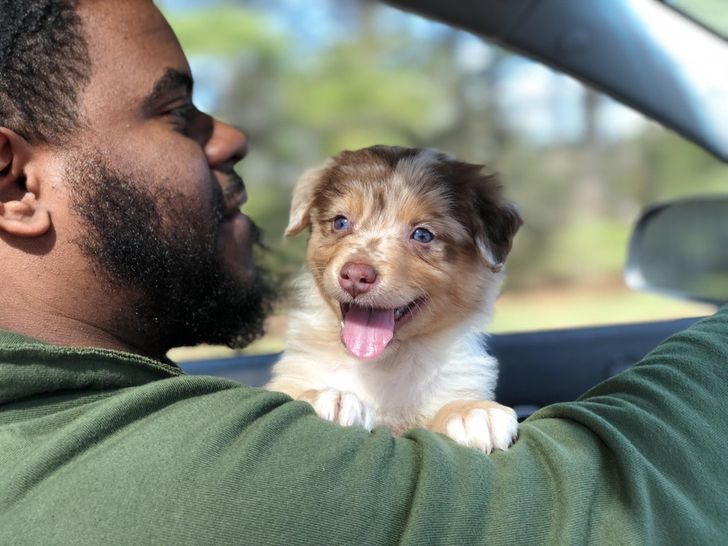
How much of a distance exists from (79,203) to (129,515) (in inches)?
43.2

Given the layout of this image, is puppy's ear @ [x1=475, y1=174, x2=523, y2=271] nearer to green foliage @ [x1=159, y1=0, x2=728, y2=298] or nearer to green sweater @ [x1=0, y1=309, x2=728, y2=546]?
green sweater @ [x1=0, y1=309, x2=728, y2=546]

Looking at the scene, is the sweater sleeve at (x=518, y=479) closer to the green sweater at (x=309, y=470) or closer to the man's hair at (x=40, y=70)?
the green sweater at (x=309, y=470)

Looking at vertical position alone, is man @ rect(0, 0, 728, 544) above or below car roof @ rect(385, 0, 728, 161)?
below

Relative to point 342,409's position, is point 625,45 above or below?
above

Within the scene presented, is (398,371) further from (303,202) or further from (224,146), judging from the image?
(224,146)

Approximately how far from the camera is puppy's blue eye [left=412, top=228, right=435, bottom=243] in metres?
3.32

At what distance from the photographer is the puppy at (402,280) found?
3.11m

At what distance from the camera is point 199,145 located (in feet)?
10.2

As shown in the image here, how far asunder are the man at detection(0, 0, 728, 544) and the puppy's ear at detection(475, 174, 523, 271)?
36.3 inches

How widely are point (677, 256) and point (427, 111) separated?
1145cm

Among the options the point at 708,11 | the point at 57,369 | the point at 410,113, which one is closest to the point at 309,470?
the point at 57,369

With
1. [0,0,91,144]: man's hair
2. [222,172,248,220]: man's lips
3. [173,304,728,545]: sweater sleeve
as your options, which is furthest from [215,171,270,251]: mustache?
[173,304,728,545]: sweater sleeve

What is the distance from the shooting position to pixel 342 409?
268cm

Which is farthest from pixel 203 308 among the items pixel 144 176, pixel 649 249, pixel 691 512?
pixel 649 249
